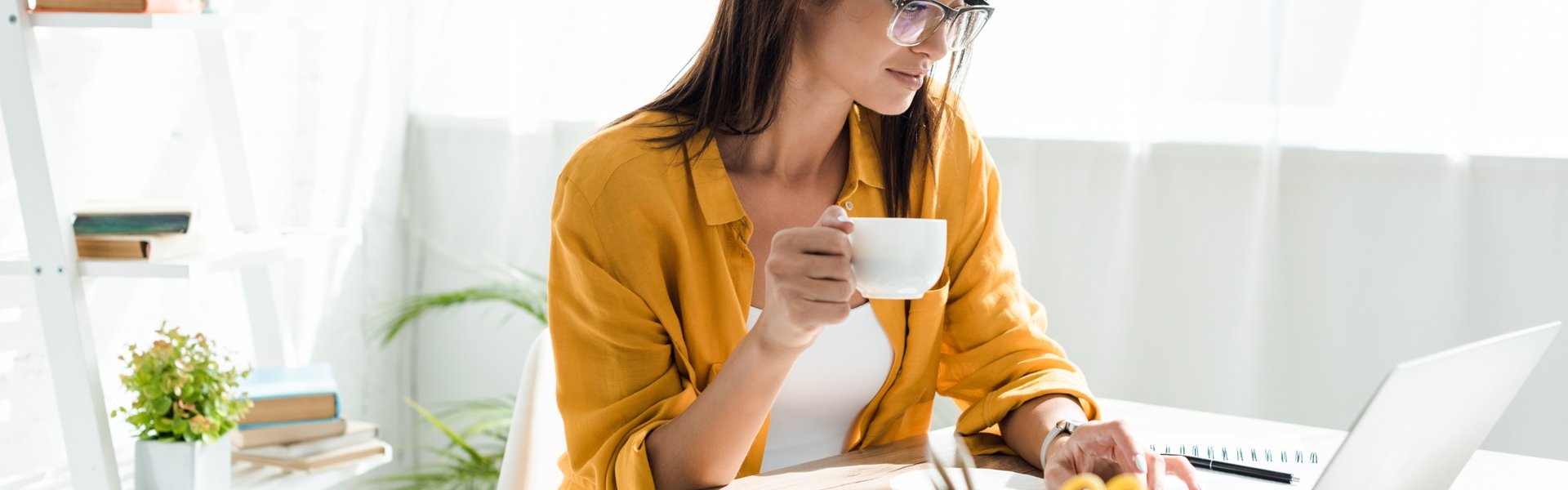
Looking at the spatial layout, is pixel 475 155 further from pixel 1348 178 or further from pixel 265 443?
pixel 1348 178

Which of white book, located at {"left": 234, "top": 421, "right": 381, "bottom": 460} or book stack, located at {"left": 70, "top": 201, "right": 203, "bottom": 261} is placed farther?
white book, located at {"left": 234, "top": 421, "right": 381, "bottom": 460}

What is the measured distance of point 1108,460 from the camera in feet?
3.53

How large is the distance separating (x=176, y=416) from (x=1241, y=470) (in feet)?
4.82

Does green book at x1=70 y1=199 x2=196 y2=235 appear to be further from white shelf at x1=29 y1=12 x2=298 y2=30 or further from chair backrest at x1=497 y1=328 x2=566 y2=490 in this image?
chair backrest at x1=497 y1=328 x2=566 y2=490

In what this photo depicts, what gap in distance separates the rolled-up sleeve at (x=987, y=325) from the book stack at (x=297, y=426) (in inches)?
43.5

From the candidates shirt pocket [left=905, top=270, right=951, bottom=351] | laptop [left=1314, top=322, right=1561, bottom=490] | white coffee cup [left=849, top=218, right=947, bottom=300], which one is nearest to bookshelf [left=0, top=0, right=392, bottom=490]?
shirt pocket [left=905, top=270, right=951, bottom=351]

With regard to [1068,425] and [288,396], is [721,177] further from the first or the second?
[288,396]

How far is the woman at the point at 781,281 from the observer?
1187 mm

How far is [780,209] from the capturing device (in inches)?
57.4

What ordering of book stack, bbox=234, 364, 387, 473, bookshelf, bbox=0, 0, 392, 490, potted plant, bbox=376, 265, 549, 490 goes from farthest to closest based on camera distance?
potted plant, bbox=376, 265, 549, 490 < book stack, bbox=234, 364, 387, 473 < bookshelf, bbox=0, 0, 392, 490

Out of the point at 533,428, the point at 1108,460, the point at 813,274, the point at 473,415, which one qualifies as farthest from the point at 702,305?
the point at 473,415

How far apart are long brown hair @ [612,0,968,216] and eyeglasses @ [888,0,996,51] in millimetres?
122

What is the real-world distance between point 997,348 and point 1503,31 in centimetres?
106

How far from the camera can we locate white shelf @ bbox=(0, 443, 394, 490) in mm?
1995
